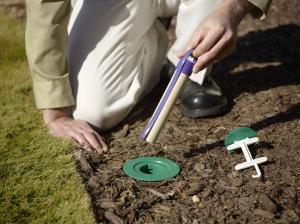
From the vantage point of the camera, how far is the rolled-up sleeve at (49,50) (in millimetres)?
1923

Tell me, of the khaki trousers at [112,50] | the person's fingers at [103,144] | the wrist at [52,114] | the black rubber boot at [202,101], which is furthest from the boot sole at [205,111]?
the wrist at [52,114]

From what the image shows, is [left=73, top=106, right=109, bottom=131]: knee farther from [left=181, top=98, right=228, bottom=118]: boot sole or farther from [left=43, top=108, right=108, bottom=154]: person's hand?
[left=181, top=98, right=228, bottom=118]: boot sole

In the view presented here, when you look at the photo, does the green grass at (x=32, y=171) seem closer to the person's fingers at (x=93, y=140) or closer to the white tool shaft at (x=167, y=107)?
the person's fingers at (x=93, y=140)

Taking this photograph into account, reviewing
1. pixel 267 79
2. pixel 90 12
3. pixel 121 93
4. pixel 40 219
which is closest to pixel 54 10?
pixel 90 12

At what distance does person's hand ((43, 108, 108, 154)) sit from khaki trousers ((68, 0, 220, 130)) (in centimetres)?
8

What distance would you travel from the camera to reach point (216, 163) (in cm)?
183

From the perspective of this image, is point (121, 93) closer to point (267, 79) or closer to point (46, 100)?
point (46, 100)

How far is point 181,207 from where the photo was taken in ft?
5.20

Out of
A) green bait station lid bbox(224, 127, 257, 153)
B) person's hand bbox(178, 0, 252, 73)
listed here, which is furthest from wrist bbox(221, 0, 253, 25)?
green bait station lid bbox(224, 127, 257, 153)

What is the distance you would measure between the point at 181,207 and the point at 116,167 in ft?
1.12

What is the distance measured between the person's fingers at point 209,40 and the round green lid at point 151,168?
1.49 feet

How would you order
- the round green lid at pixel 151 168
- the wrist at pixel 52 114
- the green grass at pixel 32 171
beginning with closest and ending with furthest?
the green grass at pixel 32 171 < the round green lid at pixel 151 168 < the wrist at pixel 52 114

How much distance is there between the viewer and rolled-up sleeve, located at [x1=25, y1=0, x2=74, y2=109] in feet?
6.31

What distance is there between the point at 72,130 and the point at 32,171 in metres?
0.30
